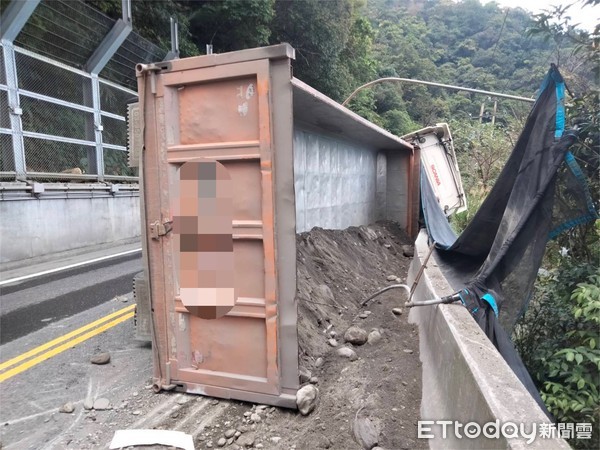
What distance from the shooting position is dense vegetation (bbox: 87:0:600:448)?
2.96 metres

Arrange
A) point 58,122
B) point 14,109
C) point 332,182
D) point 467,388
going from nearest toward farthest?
point 467,388
point 332,182
point 14,109
point 58,122

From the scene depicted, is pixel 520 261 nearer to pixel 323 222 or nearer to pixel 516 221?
pixel 516 221

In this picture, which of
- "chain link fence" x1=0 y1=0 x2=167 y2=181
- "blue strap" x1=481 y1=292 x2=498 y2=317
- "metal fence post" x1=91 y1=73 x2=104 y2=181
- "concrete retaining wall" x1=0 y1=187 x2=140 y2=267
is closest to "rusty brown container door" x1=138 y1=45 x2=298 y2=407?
"blue strap" x1=481 y1=292 x2=498 y2=317

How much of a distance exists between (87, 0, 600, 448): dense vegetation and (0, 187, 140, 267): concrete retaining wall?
692 centimetres

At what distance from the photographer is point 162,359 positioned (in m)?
→ 3.06

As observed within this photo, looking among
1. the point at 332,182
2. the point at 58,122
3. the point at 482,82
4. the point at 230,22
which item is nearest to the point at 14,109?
the point at 58,122

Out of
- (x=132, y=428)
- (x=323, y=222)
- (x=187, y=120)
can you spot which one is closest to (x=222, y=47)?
(x=323, y=222)

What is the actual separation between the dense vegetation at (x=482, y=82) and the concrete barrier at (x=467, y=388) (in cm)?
81

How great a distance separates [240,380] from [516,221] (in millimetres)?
2494

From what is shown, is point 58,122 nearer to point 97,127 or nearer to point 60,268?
point 97,127

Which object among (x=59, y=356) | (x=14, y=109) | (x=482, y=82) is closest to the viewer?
(x=59, y=356)

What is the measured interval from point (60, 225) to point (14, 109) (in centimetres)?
233

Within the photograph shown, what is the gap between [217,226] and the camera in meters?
2.86

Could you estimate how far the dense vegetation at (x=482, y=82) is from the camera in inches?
117
